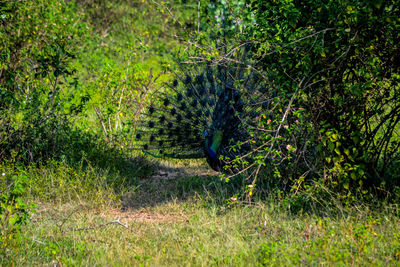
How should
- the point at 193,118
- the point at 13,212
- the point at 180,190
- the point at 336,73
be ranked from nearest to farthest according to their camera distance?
the point at 13,212 < the point at 336,73 < the point at 180,190 < the point at 193,118

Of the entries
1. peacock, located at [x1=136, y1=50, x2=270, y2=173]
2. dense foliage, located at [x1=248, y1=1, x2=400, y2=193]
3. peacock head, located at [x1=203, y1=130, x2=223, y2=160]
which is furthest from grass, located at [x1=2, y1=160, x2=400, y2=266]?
peacock, located at [x1=136, y1=50, x2=270, y2=173]

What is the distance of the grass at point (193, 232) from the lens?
341 cm

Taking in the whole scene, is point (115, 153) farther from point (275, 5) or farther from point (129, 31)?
point (129, 31)

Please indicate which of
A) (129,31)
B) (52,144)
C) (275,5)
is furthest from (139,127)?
(129,31)

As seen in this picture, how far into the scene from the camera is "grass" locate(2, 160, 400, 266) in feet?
11.2

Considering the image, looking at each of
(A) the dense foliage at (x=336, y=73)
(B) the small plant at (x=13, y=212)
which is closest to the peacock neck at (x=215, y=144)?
(A) the dense foliage at (x=336, y=73)

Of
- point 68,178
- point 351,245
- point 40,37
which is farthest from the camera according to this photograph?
point 40,37

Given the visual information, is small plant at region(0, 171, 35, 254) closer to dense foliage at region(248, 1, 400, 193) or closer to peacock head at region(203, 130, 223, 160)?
dense foliage at region(248, 1, 400, 193)

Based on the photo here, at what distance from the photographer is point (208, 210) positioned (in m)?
4.81

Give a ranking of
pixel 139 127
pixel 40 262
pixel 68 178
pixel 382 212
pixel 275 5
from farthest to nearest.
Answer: pixel 139 127 → pixel 68 178 → pixel 275 5 → pixel 382 212 → pixel 40 262

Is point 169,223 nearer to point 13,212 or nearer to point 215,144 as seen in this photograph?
point 13,212

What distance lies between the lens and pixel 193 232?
421 cm

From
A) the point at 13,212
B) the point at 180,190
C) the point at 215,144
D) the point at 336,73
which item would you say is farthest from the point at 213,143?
the point at 13,212

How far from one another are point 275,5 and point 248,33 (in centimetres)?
42
